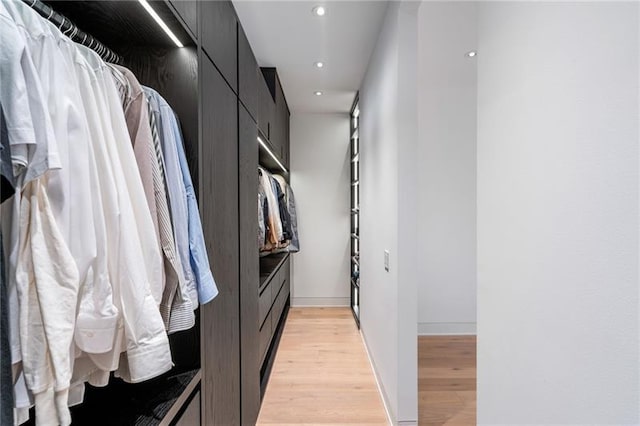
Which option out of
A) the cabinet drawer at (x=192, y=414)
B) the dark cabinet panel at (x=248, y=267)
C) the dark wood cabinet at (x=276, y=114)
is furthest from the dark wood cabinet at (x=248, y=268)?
the dark wood cabinet at (x=276, y=114)

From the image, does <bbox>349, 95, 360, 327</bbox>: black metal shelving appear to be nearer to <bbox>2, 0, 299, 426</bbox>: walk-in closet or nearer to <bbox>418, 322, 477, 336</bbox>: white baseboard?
<bbox>418, 322, 477, 336</bbox>: white baseboard

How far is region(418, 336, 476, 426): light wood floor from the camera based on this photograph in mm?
1931

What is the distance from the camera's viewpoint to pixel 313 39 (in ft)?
7.73

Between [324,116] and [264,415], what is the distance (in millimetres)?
3497

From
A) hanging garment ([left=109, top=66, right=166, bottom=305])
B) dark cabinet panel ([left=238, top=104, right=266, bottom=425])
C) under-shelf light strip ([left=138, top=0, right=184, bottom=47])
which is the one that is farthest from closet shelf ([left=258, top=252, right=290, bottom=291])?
under-shelf light strip ([left=138, top=0, right=184, bottom=47])

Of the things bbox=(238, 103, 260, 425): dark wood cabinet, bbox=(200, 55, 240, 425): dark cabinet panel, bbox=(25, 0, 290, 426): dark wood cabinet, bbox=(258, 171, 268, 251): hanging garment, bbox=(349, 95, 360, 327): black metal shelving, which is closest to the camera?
bbox=(25, 0, 290, 426): dark wood cabinet

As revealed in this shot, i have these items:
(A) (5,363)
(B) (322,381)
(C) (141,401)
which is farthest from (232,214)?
(B) (322,381)

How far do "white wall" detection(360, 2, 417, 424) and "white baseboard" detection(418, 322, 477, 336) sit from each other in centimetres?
103

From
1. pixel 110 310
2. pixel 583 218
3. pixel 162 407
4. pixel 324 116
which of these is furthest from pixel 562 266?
pixel 324 116

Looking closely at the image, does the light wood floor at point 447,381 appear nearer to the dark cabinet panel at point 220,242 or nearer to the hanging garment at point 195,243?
the dark cabinet panel at point 220,242

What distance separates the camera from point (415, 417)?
172 centimetres

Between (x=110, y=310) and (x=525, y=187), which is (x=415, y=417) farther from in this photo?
(x=110, y=310)

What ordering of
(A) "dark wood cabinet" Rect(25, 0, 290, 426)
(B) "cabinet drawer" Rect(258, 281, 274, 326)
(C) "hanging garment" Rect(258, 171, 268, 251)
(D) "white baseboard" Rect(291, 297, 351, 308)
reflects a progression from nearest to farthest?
(A) "dark wood cabinet" Rect(25, 0, 290, 426), (B) "cabinet drawer" Rect(258, 281, 274, 326), (C) "hanging garment" Rect(258, 171, 268, 251), (D) "white baseboard" Rect(291, 297, 351, 308)

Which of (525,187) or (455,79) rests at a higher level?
(455,79)
